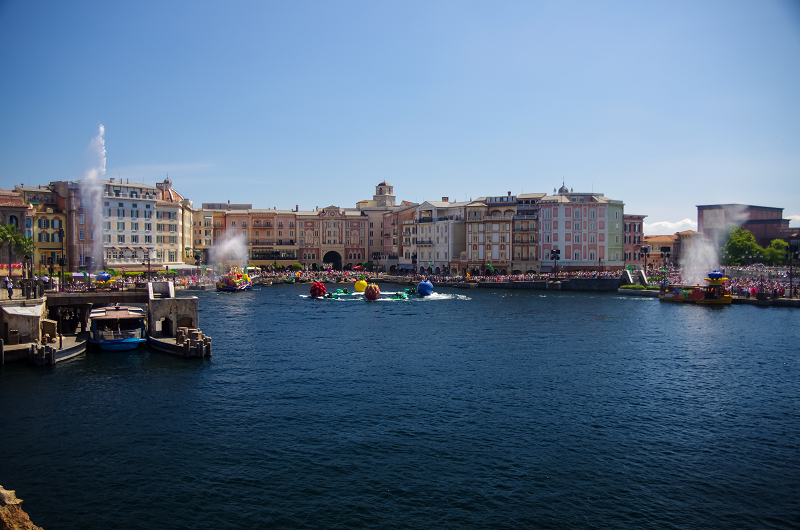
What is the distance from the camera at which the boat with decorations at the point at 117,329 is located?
131 feet

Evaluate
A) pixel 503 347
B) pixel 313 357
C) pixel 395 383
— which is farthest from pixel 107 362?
pixel 503 347

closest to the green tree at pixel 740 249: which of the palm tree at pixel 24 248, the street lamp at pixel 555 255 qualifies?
the street lamp at pixel 555 255

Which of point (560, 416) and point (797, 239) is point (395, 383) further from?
point (797, 239)

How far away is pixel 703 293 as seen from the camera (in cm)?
7581

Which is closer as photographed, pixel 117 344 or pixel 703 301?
pixel 117 344

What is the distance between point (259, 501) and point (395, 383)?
46.8 feet

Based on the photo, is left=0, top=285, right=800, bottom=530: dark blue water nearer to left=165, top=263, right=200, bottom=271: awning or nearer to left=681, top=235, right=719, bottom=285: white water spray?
left=165, top=263, right=200, bottom=271: awning

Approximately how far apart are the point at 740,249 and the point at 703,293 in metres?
56.1

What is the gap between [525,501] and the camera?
1820cm

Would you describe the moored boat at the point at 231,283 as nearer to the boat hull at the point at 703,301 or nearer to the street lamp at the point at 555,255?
the street lamp at the point at 555,255

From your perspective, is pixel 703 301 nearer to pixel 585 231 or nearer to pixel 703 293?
pixel 703 293

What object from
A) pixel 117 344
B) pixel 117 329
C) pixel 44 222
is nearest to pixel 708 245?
pixel 44 222

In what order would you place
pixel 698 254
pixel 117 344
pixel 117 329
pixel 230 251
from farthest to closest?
1. pixel 698 254
2. pixel 230 251
3. pixel 117 329
4. pixel 117 344

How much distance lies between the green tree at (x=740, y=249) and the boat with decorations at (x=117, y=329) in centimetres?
11795
